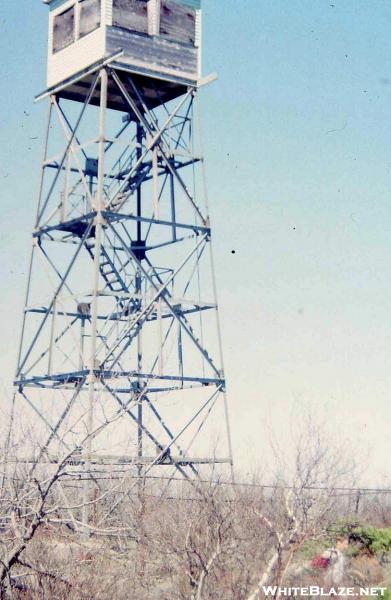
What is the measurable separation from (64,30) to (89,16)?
3.25ft

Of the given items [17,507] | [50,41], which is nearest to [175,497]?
[17,507]

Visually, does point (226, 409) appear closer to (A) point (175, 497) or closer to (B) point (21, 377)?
(A) point (175, 497)

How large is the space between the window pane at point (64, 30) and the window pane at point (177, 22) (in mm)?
2096

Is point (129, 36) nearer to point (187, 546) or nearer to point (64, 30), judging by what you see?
point (64, 30)

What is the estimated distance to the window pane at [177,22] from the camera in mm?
23297

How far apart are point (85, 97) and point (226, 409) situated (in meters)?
8.06

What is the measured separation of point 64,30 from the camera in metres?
23.8

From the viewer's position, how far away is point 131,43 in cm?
2278

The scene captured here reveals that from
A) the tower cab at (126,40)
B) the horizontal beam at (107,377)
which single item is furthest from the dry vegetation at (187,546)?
the tower cab at (126,40)

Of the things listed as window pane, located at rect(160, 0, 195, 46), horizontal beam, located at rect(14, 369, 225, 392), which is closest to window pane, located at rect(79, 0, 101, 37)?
window pane, located at rect(160, 0, 195, 46)

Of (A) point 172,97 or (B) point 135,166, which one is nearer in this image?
(B) point 135,166

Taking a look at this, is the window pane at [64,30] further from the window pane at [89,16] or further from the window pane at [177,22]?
the window pane at [177,22]

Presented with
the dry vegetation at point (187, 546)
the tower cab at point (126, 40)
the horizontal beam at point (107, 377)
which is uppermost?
the tower cab at point (126, 40)

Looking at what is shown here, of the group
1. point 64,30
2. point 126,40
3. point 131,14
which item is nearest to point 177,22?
point 131,14
